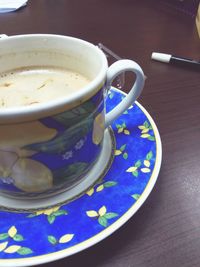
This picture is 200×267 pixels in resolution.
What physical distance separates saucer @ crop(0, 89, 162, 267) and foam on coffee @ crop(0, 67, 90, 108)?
0.12 m

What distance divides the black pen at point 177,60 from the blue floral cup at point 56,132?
0.29 meters

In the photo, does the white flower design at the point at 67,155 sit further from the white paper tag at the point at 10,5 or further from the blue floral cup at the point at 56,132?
the white paper tag at the point at 10,5

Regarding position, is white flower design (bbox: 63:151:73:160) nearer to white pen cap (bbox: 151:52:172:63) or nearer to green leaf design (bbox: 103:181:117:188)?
green leaf design (bbox: 103:181:117:188)

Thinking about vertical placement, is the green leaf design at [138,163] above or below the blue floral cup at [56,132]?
below

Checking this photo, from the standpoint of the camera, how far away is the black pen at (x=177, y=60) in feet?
2.16

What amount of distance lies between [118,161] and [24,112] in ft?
0.56

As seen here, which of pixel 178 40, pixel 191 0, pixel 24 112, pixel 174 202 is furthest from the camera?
pixel 191 0

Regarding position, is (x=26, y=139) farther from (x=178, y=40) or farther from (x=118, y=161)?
(x=178, y=40)

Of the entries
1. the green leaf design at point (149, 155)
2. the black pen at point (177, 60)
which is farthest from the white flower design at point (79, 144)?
the black pen at point (177, 60)

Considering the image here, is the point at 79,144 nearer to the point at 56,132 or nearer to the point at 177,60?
the point at 56,132

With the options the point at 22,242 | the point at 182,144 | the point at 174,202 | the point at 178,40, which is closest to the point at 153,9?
the point at 178,40

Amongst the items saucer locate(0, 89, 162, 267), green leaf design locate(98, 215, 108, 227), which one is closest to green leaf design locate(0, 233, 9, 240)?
saucer locate(0, 89, 162, 267)

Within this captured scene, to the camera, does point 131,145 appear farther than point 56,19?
No

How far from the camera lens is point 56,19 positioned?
942 millimetres
